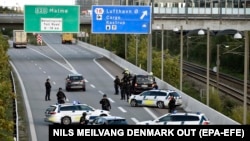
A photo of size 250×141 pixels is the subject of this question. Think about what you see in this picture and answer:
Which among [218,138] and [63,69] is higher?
[218,138]

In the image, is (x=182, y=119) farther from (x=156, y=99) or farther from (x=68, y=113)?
(x=156, y=99)

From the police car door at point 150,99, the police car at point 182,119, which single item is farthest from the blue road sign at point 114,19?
the police car at point 182,119

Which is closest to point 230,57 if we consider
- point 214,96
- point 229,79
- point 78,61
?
point 229,79

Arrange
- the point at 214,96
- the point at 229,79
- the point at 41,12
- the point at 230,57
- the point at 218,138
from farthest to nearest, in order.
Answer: the point at 230,57 < the point at 229,79 < the point at 41,12 < the point at 214,96 < the point at 218,138

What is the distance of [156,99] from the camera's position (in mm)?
38969

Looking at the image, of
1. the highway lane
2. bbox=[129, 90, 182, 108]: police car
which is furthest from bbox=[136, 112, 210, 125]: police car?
bbox=[129, 90, 182, 108]: police car

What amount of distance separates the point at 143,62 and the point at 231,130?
6026cm

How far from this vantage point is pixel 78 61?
76875 mm

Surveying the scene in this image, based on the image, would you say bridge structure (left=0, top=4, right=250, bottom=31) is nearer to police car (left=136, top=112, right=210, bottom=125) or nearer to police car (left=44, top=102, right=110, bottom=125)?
police car (left=44, top=102, right=110, bottom=125)

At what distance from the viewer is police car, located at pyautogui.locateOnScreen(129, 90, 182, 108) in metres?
38.8

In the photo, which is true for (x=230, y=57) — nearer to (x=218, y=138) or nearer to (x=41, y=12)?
(x=41, y=12)

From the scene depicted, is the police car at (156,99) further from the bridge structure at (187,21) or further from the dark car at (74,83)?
the bridge structure at (187,21)

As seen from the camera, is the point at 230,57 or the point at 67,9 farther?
the point at 230,57

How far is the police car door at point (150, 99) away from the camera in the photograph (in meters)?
39.1
